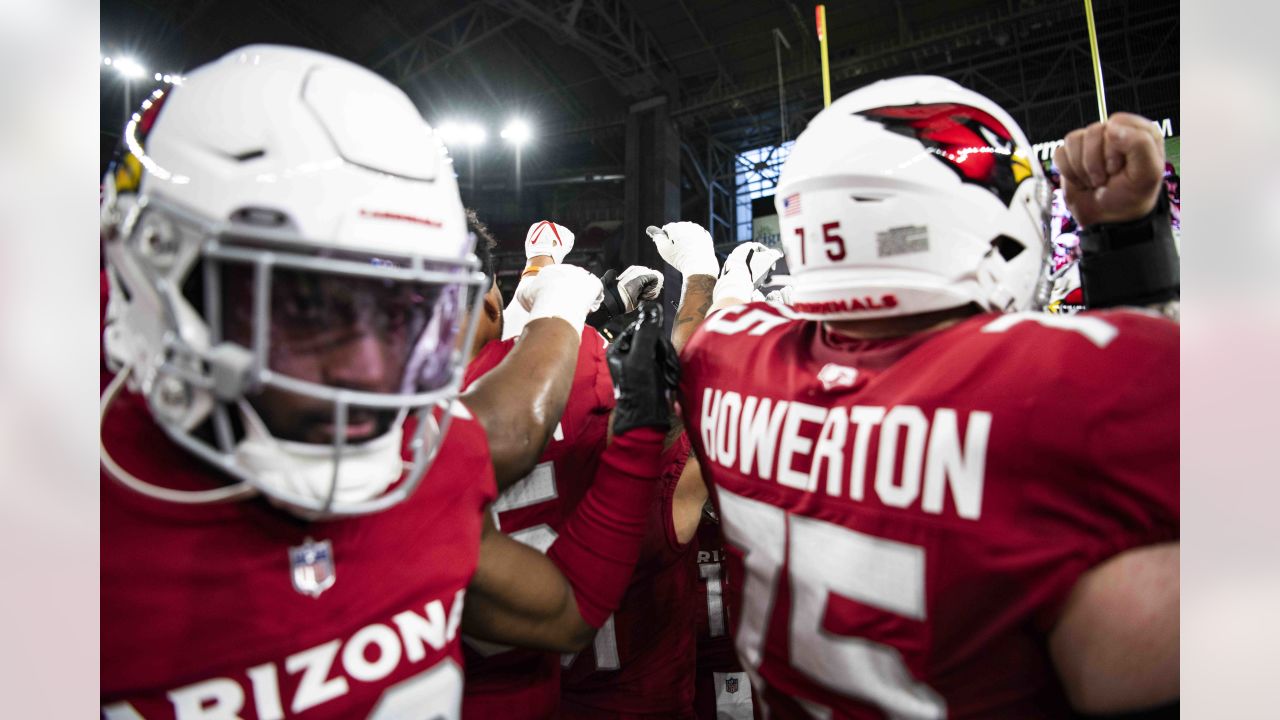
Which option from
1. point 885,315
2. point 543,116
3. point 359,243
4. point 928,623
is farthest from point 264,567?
point 543,116

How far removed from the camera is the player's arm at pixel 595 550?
55.1 inches

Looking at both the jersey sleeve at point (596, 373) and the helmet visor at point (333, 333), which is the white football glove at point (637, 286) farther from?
the helmet visor at point (333, 333)

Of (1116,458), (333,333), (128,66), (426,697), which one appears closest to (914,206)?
(1116,458)

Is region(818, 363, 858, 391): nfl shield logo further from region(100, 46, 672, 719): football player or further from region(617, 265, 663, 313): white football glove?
region(617, 265, 663, 313): white football glove

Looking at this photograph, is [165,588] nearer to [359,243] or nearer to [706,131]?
[359,243]

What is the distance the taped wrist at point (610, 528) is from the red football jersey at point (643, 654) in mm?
833

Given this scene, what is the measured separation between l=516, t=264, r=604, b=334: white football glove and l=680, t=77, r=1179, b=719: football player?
62 cm

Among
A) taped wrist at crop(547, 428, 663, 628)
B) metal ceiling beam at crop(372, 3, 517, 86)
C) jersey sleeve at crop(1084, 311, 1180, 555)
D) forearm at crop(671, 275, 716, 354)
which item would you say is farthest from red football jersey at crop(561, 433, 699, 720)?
metal ceiling beam at crop(372, 3, 517, 86)

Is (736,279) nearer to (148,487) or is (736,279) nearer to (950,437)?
(950,437)

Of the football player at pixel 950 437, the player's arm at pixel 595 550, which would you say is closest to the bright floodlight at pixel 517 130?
the player's arm at pixel 595 550

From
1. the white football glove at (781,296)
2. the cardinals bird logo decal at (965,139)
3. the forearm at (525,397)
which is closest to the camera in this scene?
the cardinals bird logo decal at (965,139)

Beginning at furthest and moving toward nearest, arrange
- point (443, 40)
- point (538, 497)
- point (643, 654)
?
point (443, 40), point (643, 654), point (538, 497)

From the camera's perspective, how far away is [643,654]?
102 inches

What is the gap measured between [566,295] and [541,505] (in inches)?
28.4
